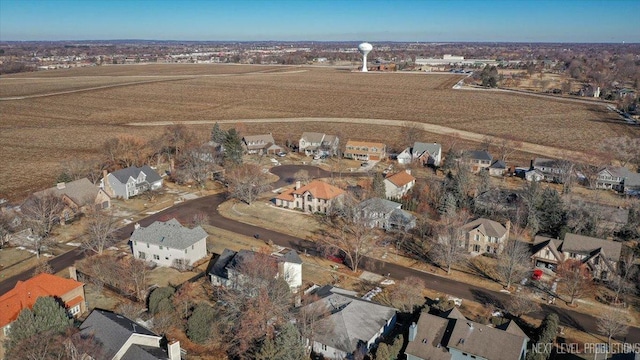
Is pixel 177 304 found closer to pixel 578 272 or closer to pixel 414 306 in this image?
pixel 414 306

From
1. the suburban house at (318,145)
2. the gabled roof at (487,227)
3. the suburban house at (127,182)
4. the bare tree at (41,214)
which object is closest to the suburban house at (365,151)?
the suburban house at (318,145)

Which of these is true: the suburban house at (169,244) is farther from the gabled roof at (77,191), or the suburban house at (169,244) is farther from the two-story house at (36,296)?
the gabled roof at (77,191)

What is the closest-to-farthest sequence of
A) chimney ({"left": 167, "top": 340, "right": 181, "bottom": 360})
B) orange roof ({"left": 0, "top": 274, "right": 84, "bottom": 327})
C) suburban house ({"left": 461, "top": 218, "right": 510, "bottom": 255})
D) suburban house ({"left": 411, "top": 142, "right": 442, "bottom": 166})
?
chimney ({"left": 167, "top": 340, "right": 181, "bottom": 360}) → orange roof ({"left": 0, "top": 274, "right": 84, "bottom": 327}) → suburban house ({"left": 461, "top": 218, "right": 510, "bottom": 255}) → suburban house ({"left": 411, "top": 142, "right": 442, "bottom": 166})

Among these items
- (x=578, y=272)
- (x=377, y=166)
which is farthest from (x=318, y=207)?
(x=578, y=272)

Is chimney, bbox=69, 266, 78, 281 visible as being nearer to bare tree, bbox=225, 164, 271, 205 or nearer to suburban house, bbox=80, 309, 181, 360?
suburban house, bbox=80, 309, 181, 360

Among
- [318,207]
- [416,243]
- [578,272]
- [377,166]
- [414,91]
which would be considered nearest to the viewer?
[578,272]

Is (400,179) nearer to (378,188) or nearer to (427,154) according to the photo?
(378,188)

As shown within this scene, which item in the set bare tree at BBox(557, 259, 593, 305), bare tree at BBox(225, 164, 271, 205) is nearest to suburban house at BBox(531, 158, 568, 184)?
bare tree at BBox(557, 259, 593, 305)
